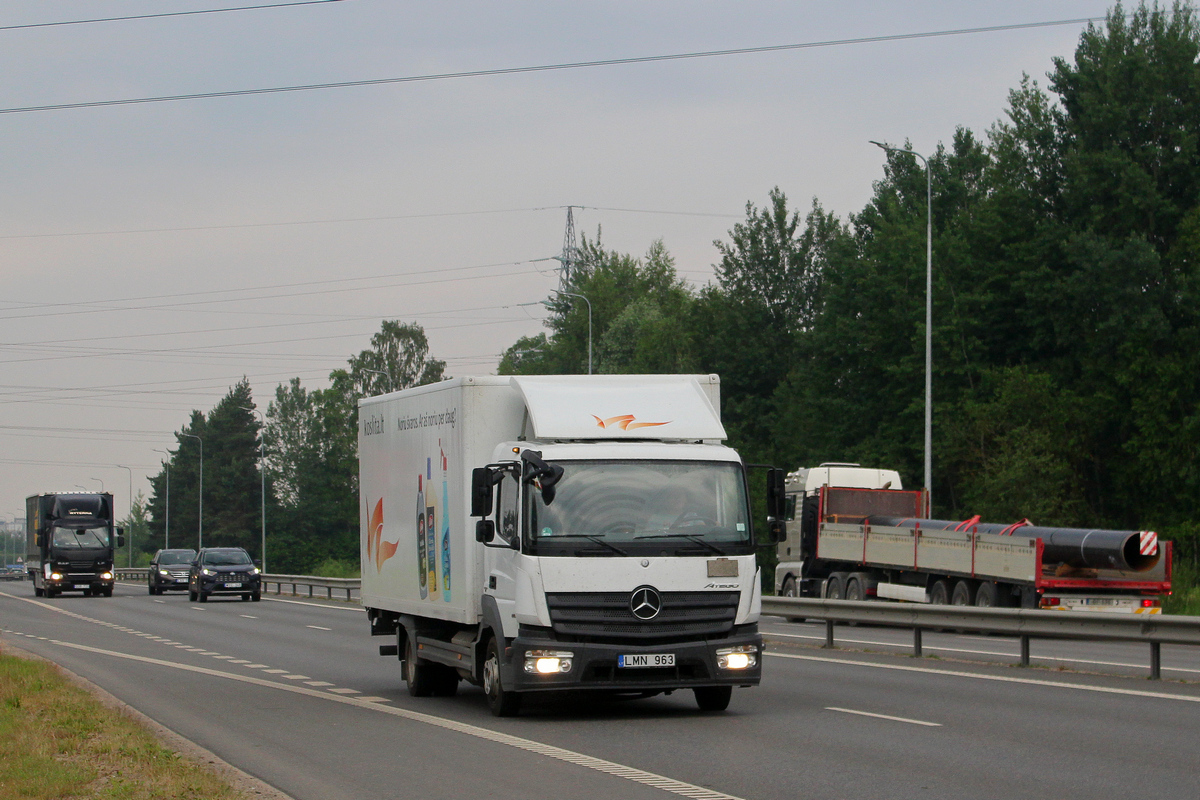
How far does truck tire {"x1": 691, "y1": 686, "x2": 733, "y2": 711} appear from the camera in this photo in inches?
527

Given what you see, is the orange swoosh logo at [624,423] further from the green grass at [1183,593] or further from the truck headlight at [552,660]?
the green grass at [1183,593]

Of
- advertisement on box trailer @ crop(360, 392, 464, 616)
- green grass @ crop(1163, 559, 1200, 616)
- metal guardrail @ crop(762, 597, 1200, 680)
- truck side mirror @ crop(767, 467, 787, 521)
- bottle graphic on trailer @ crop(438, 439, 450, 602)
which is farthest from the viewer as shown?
green grass @ crop(1163, 559, 1200, 616)

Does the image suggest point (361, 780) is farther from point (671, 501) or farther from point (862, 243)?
point (862, 243)

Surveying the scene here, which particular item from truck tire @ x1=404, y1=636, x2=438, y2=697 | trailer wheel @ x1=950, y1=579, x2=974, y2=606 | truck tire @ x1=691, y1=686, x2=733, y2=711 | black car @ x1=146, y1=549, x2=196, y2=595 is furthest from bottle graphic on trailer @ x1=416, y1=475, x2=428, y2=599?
black car @ x1=146, y1=549, x2=196, y2=595

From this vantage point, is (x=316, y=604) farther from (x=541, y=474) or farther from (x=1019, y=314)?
(x=541, y=474)

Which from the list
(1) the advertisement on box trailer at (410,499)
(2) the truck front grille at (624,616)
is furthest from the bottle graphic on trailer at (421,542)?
(2) the truck front grille at (624,616)

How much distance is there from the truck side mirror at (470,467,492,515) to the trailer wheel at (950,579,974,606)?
1828 cm

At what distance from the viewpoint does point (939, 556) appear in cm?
3034

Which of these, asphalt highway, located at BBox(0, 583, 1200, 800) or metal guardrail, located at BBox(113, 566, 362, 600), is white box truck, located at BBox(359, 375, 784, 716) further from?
metal guardrail, located at BBox(113, 566, 362, 600)

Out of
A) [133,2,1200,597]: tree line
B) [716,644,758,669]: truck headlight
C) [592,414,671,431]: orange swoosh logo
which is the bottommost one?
[716,644,758,669]: truck headlight

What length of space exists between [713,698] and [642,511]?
192 cm

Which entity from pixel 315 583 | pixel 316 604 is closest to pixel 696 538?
pixel 316 604

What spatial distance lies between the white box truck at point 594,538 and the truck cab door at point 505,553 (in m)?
0.02

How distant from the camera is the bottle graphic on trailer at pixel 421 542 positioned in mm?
14875
